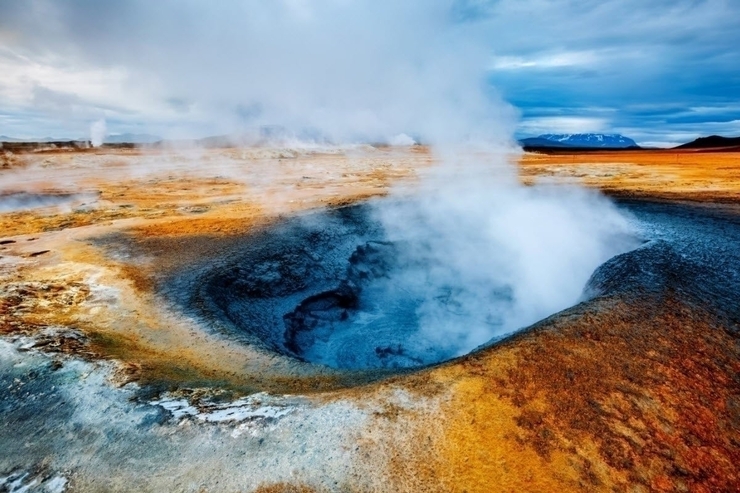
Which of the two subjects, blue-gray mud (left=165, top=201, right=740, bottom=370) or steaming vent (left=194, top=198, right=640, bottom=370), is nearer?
blue-gray mud (left=165, top=201, right=740, bottom=370)

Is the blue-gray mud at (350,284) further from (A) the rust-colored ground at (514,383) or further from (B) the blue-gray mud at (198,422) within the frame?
(A) the rust-colored ground at (514,383)

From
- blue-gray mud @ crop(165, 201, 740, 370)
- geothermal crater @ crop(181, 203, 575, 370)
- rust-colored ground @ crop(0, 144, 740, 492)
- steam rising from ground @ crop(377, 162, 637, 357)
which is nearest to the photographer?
rust-colored ground @ crop(0, 144, 740, 492)

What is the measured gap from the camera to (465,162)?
2998 cm

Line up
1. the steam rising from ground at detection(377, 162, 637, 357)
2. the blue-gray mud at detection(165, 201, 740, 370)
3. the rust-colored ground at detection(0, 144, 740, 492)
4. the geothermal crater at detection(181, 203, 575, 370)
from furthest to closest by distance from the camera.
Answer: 1. the steam rising from ground at detection(377, 162, 637, 357)
2. the geothermal crater at detection(181, 203, 575, 370)
3. the blue-gray mud at detection(165, 201, 740, 370)
4. the rust-colored ground at detection(0, 144, 740, 492)

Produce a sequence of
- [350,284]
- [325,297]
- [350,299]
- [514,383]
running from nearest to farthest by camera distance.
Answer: [514,383], [325,297], [350,299], [350,284]

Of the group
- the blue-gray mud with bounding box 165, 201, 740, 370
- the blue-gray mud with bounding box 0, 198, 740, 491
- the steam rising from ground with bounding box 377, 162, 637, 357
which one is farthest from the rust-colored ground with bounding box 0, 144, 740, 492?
the steam rising from ground with bounding box 377, 162, 637, 357

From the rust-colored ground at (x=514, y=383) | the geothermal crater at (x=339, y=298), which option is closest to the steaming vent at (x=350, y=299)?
the geothermal crater at (x=339, y=298)

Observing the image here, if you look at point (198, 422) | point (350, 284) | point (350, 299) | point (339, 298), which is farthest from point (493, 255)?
point (198, 422)

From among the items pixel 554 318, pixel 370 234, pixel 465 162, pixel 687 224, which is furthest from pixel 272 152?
pixel 554 318

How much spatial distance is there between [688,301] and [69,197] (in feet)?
80.8

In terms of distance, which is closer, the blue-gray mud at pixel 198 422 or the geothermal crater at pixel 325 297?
the blue-gray mud at pixel 198 422

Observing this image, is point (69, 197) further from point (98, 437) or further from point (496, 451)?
point (496, 451)

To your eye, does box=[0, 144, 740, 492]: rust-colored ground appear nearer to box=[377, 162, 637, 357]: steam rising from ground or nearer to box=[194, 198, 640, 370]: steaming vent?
box=[194, 198, 640, 370]: steaming vent

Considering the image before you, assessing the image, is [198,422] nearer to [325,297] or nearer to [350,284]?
[325,297]
